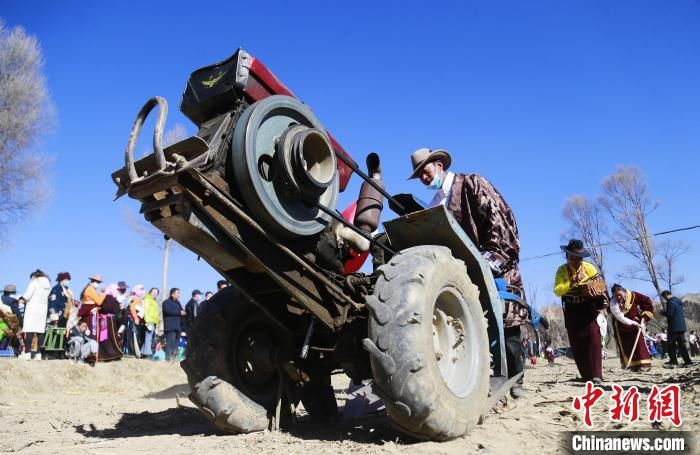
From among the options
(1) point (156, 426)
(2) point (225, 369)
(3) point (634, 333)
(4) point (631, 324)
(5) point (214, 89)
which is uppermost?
(5) point (214, 89)

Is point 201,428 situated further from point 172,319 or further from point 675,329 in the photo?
point 675,329

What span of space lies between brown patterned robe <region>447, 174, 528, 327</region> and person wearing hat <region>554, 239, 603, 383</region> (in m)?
1.92

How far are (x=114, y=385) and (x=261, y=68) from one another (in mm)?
7408

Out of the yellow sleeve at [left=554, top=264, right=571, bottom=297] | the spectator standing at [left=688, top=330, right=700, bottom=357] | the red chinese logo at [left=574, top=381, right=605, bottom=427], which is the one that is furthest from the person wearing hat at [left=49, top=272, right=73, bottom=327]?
the spectator standing at [left=688, top=330, right=700, bottom=357]

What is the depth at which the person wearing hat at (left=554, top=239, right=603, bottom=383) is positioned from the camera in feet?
19.9

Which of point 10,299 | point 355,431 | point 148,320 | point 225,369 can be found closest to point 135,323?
point 148,320

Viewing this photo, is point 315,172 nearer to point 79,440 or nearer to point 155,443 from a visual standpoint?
point 155,443

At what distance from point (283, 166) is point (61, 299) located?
30.7 feet

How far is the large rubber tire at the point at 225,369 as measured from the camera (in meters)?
3.64

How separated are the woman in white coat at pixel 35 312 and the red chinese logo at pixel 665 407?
10198mm

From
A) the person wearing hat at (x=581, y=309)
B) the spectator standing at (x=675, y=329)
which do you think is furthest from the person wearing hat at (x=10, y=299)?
the spectator standing at (x=675, y=329)

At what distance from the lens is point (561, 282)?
636 cm

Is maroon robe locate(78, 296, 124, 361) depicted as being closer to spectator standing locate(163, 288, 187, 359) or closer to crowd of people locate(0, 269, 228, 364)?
crowd of people locate(0, 269, 228, 364)

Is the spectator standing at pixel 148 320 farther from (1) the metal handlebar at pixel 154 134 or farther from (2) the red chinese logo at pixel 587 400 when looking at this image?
(2) the red chinese logo at pixel 587 400
